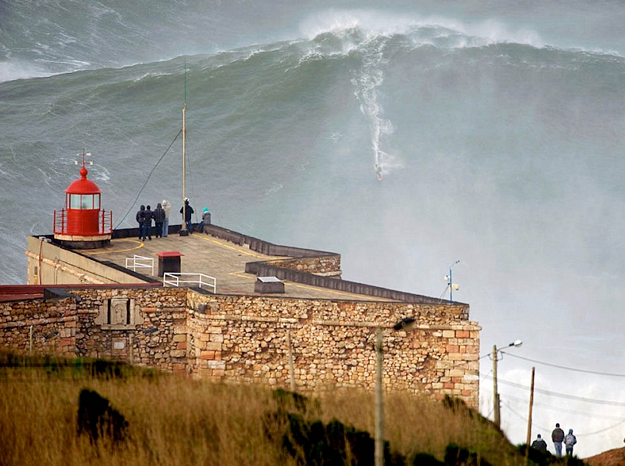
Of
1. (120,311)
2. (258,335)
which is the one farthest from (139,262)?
(258,335)

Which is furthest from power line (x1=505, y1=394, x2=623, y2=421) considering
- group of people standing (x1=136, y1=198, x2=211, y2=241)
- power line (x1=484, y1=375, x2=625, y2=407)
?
group of people standing (x1=136, y1=198, x2=211, y2=241)

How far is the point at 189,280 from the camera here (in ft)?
127

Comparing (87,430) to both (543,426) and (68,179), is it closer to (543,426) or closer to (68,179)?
(543,426)

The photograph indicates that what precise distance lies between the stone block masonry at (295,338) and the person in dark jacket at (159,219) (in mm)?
11792

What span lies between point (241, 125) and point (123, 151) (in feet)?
33.4

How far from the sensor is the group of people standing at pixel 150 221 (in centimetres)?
4688

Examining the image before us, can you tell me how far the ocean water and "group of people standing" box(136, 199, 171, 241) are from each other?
27832 mm

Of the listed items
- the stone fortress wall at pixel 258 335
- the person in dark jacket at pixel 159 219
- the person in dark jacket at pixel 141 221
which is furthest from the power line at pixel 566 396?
the stone fortress wall at pixel 258 335

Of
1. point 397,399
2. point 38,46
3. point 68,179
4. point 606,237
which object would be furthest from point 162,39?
point 397,399

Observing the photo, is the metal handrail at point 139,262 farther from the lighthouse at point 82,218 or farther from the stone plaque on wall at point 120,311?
the stone plaque on wall at point 120,311

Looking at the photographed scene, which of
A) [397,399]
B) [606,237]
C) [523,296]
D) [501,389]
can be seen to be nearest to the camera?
[397,399]

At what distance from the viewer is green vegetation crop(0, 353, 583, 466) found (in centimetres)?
2000

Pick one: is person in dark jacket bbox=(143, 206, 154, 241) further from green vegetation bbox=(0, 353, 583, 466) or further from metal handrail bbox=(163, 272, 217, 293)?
green vegetation bbox=(0, 353, 583, 466)

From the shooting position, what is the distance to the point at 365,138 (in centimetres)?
10544
